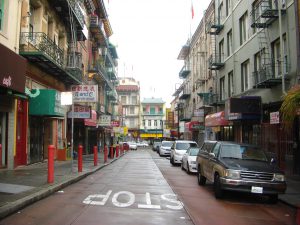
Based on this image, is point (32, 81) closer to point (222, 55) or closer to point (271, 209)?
point (271, 209)

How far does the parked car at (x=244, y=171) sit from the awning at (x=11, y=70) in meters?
7.25

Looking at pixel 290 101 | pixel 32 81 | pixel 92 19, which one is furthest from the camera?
pixel 92 19

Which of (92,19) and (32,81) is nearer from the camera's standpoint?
(32,81)

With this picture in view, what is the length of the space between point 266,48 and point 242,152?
10.9m

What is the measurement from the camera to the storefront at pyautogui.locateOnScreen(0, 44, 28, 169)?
47.8 feet

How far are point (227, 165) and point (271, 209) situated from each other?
182cm

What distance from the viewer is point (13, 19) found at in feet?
61.2

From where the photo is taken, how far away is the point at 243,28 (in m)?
28.5

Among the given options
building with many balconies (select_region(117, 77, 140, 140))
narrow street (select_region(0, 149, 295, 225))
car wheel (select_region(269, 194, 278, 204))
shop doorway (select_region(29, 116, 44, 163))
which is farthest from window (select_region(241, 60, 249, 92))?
building with many balconies (select_region(117, 77, 140, 140))

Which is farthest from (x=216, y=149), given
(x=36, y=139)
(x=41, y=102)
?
(x=36, y=139)

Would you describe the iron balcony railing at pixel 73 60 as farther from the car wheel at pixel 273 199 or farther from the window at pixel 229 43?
the car wheel at pixel 273 199

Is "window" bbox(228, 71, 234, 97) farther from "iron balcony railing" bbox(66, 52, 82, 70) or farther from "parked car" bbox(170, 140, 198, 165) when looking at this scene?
"iron balcony railing" bbox(66, 52, 82, 70)

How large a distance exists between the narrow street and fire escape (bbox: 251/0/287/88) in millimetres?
9234

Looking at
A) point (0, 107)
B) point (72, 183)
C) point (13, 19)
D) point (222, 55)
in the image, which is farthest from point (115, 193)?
point (222, 55)
